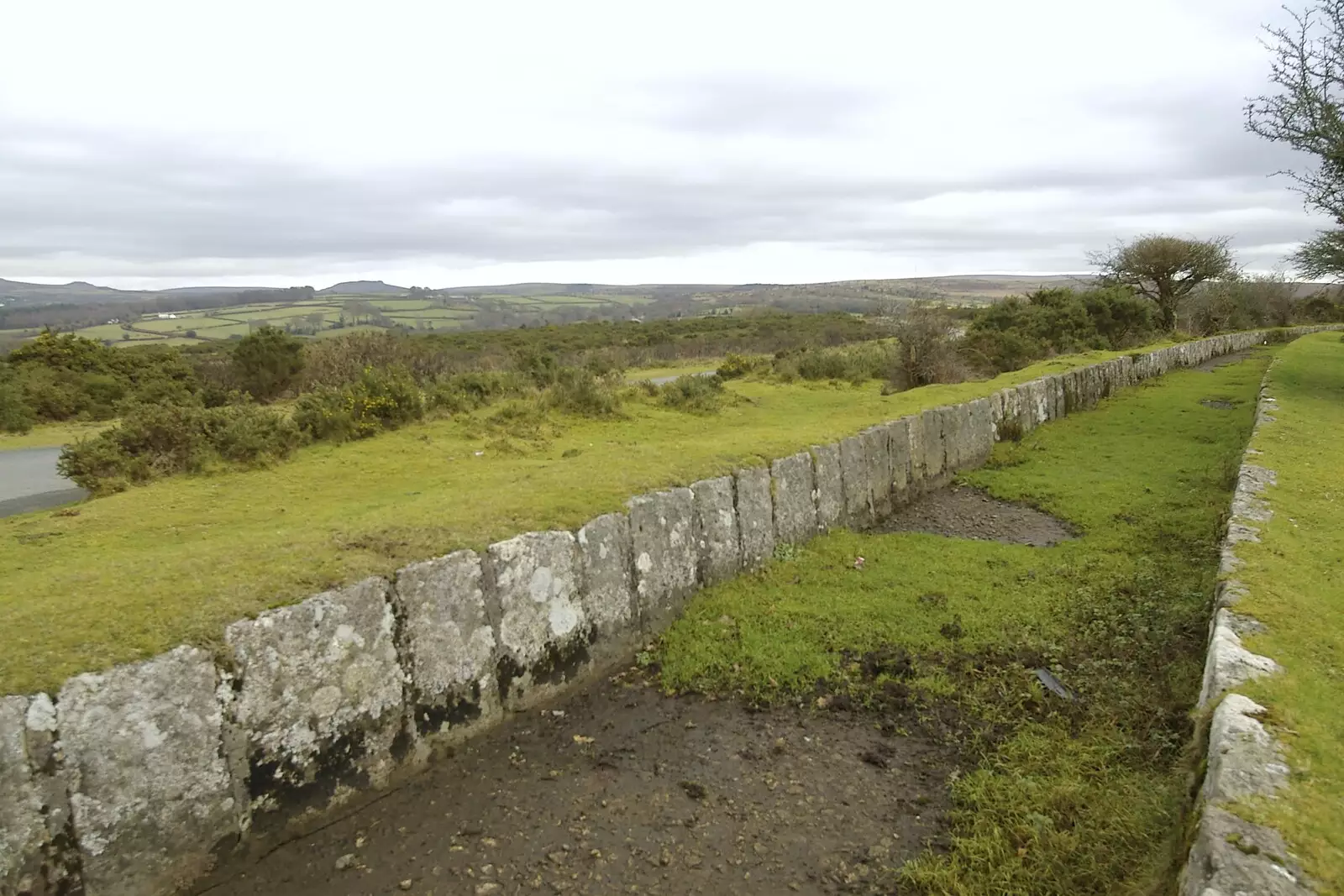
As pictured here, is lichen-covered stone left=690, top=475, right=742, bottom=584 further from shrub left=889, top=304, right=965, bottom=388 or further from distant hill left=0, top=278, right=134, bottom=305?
distant hill left=0, top=278, right=134, bottom=305

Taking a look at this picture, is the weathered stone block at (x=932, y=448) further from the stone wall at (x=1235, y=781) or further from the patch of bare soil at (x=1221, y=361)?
the patch of bare soil at (x=1221, y=361)

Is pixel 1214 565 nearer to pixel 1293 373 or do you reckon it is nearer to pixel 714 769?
pixel 714 769

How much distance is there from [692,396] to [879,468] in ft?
23.7

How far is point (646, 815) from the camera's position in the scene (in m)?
3.98

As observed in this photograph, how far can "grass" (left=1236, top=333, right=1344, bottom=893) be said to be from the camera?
8.60 ft

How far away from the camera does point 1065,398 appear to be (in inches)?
640

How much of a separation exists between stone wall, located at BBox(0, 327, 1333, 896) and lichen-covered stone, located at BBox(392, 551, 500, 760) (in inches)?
0.4

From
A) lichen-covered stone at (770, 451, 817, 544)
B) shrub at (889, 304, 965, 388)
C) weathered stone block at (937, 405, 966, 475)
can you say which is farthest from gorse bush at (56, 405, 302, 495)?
shrub at (889, 304, 965, 388)

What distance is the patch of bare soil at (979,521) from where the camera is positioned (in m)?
8.38

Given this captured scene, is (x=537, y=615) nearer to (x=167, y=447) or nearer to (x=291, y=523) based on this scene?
(x=291, y=523)

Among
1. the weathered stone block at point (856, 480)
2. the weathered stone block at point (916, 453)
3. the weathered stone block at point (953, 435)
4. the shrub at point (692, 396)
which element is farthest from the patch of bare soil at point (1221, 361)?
the weathered stone block at point (856, 480)

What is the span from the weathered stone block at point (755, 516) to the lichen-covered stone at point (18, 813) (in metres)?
5.11

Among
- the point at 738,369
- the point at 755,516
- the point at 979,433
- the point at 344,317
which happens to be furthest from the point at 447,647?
the point at 344,317

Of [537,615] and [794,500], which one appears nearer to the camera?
[537,615]
